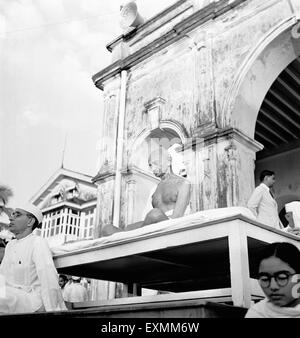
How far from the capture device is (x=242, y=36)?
17.0ft

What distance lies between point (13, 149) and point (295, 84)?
4.50 meters

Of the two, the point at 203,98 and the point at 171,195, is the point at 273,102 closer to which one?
the point at 203,98

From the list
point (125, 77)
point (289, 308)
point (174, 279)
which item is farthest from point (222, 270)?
point (125, 77)

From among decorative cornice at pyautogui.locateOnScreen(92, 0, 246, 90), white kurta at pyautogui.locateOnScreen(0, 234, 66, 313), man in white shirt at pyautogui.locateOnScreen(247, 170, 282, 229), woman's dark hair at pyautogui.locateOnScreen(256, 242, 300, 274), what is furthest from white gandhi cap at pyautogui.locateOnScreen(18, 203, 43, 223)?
decorative cornice at pyautogui.locateOnScreen(92, 0, 246, 90)

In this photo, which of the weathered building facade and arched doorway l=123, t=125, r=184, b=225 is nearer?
the weathered building facade

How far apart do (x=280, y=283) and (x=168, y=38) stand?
5150mm

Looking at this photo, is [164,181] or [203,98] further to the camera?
[203,98]

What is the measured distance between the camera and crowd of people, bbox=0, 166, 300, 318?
1.28 metres

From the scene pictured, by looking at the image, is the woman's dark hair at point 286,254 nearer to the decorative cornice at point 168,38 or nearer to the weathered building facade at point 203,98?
the weathered building facade at point 203,98

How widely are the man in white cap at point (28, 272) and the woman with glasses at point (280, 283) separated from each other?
1.20 metres

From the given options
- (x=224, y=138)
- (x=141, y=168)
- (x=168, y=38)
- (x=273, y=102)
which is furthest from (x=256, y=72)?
(x=141, y=168)

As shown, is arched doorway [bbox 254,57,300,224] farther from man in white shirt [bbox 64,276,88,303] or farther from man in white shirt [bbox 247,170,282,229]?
man in white shirt [bbox 64,276,88,303]

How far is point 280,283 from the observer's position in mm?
1278

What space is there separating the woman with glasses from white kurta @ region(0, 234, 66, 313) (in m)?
1.19
